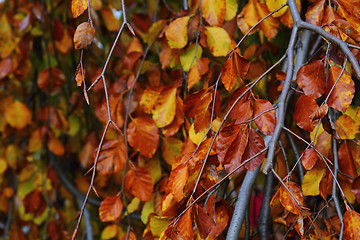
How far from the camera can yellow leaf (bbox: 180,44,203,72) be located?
0.80 meters

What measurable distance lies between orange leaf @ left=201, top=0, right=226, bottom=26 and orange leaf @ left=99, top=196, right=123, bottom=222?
0.39 meters

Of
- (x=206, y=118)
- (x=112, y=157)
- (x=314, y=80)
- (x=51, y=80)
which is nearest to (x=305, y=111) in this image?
(x=314, y=80)

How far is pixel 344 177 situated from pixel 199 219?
11.0 inches

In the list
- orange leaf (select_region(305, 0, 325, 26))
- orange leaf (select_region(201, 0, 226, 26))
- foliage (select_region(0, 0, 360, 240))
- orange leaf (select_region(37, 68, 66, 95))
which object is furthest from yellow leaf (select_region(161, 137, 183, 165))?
orange leaf (select_region(37, 68, 66, 95))

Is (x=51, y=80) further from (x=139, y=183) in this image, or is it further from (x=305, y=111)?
(x=305, y=111)

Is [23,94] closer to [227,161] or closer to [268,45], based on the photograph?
[268,45]

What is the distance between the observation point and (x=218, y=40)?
76 cm

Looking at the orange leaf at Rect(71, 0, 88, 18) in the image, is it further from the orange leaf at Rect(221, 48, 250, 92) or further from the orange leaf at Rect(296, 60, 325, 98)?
the orange leaf at Rect(296, 60, 325, 98)

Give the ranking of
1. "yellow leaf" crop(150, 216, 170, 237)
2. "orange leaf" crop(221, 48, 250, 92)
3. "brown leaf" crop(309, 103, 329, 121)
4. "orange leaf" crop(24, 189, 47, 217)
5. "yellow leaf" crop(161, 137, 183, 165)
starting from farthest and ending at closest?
1. "orange leaf" crop(24, 189, 47, 217)
2. "yellow leaf" crop(161, 137, 183, 165)
3. "yellow leaf" crop(150, 216, 170, 237)
4. "orange leaf" crop(221, 48, 250, 92)
5. "brown leaf" crop(309, 103, 329, 121)

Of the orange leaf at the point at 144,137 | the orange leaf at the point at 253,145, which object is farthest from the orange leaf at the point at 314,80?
the orange leaf at the point at 144,137

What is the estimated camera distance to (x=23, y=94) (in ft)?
5.18

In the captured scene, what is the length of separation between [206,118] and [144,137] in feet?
0.68

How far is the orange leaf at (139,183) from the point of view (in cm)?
78

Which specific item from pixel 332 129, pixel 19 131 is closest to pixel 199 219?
pixel 332 129
